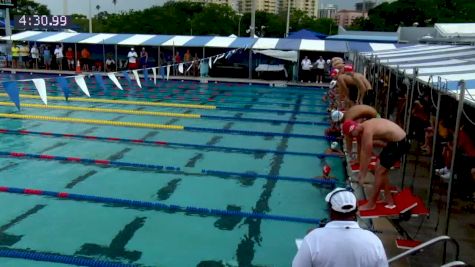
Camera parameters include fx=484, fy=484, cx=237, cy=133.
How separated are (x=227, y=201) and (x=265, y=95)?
12.0m

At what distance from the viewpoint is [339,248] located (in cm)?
256

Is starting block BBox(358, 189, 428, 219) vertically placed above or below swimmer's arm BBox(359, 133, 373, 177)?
below

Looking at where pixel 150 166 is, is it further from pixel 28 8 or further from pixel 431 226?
pixel 28 8

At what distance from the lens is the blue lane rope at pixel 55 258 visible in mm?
4992

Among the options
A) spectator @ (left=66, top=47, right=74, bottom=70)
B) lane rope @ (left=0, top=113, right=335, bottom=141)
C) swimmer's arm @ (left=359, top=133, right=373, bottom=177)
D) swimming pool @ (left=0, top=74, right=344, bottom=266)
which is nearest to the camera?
swimming pool @ (left=0, top=74, right=344, bottom=266)

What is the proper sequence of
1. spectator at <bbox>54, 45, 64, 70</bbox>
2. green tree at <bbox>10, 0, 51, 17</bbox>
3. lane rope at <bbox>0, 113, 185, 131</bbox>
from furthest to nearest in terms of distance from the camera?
green tree at <bbox>10, 0, 51, 17</bbox>
spectator at <bbox>54, 45, 64, 70</bbox>
lane rope at <bbox>0, 113, 185, 131</bbox>

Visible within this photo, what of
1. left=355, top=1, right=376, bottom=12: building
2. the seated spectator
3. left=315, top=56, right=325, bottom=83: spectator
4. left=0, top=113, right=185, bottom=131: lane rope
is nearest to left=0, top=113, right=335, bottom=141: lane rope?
left=0, top=113, right=185, bottom=131: lane rope

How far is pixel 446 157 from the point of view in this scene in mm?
7250

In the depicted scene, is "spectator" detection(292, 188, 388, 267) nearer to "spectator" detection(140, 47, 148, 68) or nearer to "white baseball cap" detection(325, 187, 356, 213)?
"white baseball cap" detection(325, 187, 356, 213)

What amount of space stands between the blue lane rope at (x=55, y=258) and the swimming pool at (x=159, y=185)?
0.07ft

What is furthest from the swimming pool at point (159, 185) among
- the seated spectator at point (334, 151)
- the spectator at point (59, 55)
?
the spectator at point (59, 55)

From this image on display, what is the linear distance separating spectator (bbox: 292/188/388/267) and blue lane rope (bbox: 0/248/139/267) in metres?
2.93

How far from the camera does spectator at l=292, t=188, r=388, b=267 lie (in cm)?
256

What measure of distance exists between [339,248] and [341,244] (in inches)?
0.9
